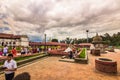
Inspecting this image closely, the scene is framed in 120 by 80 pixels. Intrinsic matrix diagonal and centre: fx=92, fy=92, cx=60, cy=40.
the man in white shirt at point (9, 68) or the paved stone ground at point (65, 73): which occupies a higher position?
the man in white shirt at point (9, 68)

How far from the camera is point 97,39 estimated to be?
26.7 metres

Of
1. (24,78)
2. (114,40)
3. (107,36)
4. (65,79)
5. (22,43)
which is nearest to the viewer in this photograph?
(24,78)

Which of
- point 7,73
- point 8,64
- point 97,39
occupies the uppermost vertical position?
point 97,39

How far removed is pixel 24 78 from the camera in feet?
9.58

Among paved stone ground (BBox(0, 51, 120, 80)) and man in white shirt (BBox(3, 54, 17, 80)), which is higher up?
man in white shirt (BBox(3, 54, 17, 80))

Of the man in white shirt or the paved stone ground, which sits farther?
the paved stone ground

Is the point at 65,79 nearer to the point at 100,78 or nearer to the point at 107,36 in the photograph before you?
the point at 100,78

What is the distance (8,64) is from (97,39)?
26.4 metres

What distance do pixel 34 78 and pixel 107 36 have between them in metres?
78.5

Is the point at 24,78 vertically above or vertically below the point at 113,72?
above

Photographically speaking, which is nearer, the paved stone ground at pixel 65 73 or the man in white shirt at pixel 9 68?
the man in white shirt at pixel 9 68

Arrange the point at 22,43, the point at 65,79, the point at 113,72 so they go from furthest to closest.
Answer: the point at 22,43 → the point at 113,72 → the point at 65,79

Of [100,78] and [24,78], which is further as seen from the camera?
[100,78]

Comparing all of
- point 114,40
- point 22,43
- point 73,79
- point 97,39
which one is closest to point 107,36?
point 114,40
